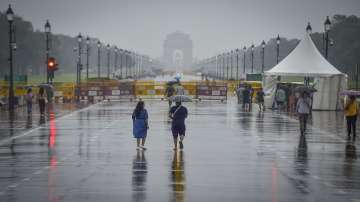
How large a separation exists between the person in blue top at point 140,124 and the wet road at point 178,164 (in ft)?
1.24

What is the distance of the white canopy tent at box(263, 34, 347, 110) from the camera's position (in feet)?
171

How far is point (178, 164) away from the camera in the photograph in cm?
2291

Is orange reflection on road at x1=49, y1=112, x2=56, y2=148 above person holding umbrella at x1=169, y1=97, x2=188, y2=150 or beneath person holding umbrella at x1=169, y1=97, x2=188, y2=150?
beneath

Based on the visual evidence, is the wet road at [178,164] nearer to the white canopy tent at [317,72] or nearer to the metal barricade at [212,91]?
the white canopy tent at [317,72]

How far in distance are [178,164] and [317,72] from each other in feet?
98.4

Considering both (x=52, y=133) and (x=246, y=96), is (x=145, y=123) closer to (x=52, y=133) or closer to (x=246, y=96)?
(x=52, y=133)

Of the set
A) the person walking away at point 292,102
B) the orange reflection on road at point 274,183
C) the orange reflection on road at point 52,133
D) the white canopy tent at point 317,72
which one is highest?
the white canopy tent at point 317,72

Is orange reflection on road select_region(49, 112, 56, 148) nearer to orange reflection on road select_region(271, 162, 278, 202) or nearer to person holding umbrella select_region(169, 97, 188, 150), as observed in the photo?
person holding umbrella select_region(169, 97, 188, 150)

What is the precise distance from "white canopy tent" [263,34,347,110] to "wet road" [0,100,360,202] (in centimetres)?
1336

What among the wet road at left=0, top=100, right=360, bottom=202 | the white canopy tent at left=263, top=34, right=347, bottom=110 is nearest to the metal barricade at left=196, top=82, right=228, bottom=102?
the white canopy tent at left=263, top=34, right=347, bottom=110

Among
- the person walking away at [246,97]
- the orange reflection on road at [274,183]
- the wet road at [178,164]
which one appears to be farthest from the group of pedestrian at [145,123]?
the person walking away at [246,97]

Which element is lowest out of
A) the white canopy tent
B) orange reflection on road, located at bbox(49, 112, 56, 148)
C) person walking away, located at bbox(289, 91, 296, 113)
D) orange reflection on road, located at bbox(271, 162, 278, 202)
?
orange reflection on road, located at bbox(271, 162, 278, 202)

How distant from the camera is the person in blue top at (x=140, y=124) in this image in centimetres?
2734

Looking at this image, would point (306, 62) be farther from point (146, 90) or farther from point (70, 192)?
point (70, 192)
